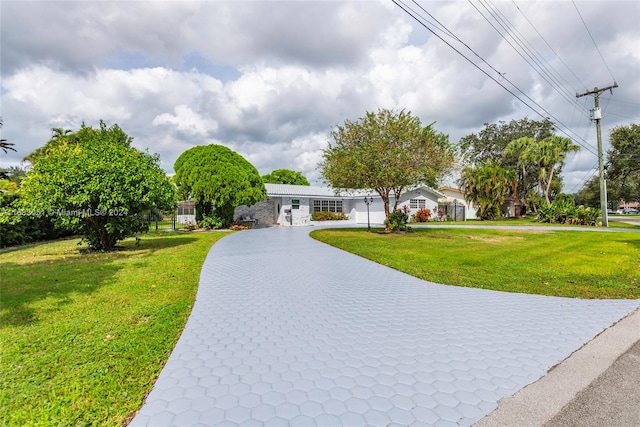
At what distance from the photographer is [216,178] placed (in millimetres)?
21812

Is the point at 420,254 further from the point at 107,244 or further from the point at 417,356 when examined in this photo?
the point at 107,244

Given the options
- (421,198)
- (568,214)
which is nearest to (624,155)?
(568,214)

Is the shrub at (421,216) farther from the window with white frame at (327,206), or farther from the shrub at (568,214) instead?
the shrub at (568,214)

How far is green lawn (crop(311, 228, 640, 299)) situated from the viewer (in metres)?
6.78

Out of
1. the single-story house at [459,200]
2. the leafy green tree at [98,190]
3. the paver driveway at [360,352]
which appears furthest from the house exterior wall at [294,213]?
the paver driveway at [360,352]

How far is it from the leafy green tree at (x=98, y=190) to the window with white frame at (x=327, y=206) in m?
18.9

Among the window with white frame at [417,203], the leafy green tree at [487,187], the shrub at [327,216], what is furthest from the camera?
the window with white frame at [417,203]

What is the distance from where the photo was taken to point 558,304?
551 centimetres

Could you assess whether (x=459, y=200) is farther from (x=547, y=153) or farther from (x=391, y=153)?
(x=391, y=153)

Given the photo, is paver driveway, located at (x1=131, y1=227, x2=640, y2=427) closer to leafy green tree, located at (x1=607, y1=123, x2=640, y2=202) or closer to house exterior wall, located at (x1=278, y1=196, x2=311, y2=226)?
house exterior wall, located at (x1=278, y1=196, x2=311, y2=226)

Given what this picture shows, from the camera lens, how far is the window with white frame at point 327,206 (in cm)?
3036

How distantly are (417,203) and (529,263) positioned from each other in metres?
23.9

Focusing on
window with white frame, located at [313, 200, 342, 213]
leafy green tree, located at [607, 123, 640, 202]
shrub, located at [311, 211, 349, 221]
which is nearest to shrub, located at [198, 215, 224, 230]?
shrub, located at [311, 211, 349, 221]

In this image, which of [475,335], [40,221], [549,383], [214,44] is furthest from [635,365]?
[40,221]
